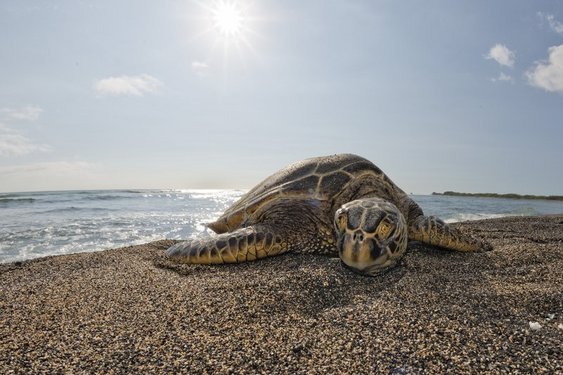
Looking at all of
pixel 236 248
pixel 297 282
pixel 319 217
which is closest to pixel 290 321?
pixel 297 282

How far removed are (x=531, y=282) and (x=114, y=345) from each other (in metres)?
3.11

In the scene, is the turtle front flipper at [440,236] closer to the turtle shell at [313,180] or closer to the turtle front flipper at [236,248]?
the turtle shell at [313,180]

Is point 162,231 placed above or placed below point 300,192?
below

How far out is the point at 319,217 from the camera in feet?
13.5

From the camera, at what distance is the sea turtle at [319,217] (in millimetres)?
3252

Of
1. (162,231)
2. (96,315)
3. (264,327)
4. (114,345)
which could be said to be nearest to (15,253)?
(162,231)

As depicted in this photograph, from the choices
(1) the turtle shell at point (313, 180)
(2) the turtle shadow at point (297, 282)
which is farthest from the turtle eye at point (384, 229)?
(1) the turtle shell at point (313, 180)

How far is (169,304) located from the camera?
7.81ft

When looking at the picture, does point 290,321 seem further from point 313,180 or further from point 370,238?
point 313,180

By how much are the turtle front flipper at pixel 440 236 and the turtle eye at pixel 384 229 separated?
56.8 inches

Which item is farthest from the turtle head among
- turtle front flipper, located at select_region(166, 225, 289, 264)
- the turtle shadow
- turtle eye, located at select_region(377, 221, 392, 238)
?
turtle front flipper, located at select_region(166, 225, 289, 264)

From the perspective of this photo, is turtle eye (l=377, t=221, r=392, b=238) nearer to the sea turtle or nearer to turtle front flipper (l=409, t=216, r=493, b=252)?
the sea turtle

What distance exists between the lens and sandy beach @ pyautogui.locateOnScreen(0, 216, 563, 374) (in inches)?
61.4

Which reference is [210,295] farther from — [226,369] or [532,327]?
[532,327]
